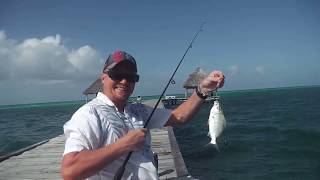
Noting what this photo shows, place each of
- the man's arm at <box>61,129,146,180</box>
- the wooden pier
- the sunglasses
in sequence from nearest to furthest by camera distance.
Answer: the man's arm at <box>61,129,146,180</box> < the sunglasses < the wooden pier

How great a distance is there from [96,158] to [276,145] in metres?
18.8

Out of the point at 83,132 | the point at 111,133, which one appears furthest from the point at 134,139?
the point at 83,132

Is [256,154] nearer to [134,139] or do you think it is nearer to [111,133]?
[111,133]

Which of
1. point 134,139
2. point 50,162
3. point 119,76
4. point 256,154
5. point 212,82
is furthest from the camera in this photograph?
point 256,154

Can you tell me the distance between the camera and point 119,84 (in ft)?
9.58

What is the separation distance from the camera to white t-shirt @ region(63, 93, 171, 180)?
2.55 metres

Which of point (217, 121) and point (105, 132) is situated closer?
point (105, 132)

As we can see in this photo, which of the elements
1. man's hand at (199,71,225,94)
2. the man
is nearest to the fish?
man's hand at (199,71,225,94)

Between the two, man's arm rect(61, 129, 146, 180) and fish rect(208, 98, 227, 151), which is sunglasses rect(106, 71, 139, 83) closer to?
man's arm rect(61, 129, 146, 180)

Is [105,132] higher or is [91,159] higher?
[105,132]

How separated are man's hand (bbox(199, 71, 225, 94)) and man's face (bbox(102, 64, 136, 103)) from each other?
800 mm

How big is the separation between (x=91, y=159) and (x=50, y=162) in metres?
8.06

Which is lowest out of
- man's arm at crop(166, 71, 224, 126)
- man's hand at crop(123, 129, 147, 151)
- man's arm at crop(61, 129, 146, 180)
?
man's arm at crop(61, 129, 146, 180)

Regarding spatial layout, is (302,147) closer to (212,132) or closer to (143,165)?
(212,132)
